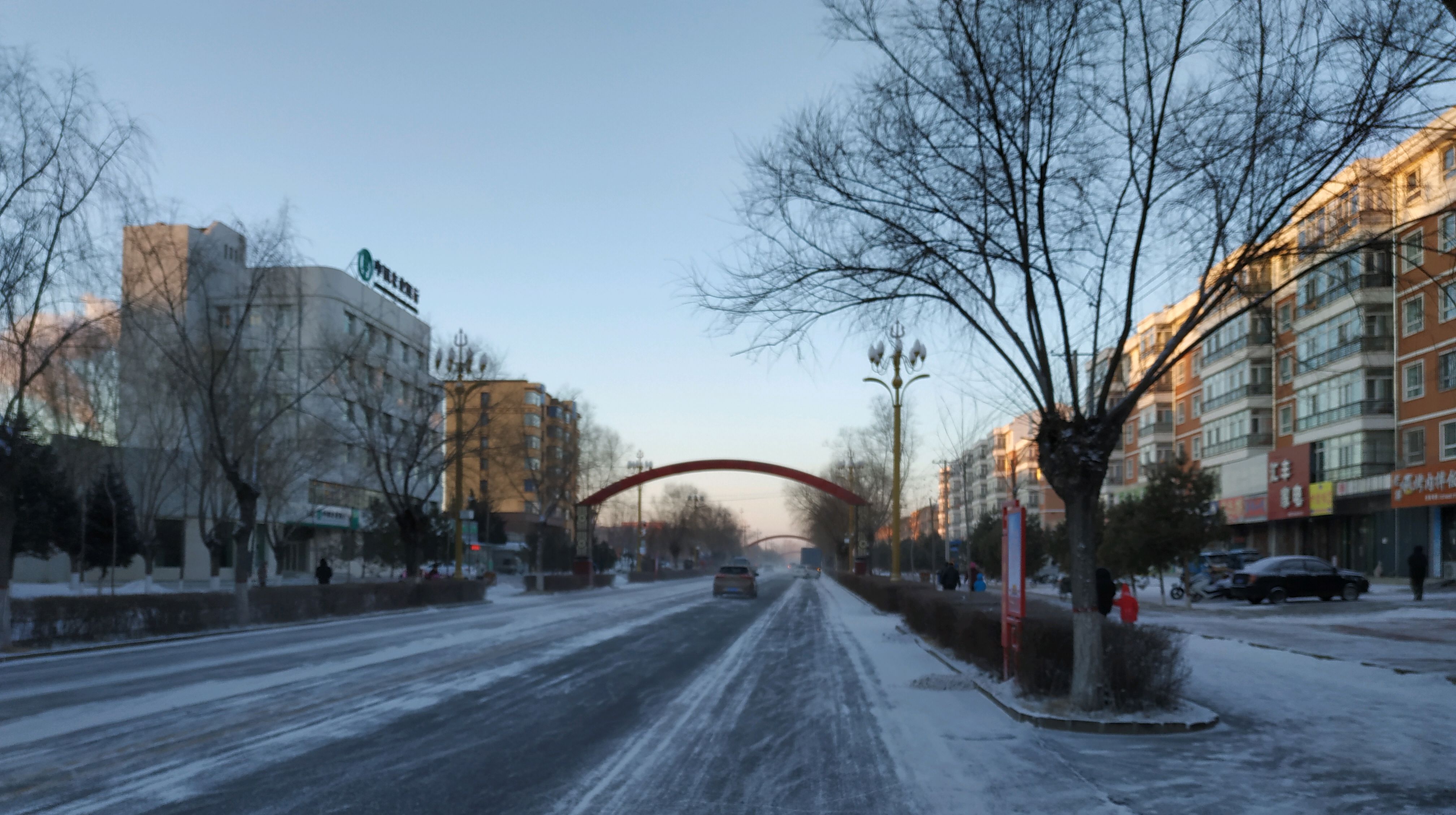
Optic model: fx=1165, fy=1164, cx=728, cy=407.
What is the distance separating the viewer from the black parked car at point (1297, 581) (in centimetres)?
3722

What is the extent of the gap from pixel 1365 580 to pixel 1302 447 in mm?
17115

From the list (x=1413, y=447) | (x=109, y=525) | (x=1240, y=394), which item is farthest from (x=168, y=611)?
(x=1240, y=394)

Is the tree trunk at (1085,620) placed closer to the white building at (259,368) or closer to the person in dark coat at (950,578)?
the white building at (259,368)

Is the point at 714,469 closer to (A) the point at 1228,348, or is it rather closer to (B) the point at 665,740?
(A) the point at 1228,348

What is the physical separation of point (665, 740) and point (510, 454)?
44900mm

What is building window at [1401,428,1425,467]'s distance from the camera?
44688mm

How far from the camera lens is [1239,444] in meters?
62.1

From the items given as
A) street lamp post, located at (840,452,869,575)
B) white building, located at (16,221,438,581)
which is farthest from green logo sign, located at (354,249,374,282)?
street lamp post, located at (840,452,869,575)

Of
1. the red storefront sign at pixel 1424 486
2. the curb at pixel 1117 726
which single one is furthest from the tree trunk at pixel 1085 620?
the red storefront sign at pixel 1424 486

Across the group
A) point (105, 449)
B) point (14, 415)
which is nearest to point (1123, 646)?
point (14, 415)

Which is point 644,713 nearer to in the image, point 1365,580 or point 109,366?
point 109,366

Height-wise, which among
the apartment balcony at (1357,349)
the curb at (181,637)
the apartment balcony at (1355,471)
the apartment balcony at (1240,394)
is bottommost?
the curb at (181,637)

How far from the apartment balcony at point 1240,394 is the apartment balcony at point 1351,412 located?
19.3 feet

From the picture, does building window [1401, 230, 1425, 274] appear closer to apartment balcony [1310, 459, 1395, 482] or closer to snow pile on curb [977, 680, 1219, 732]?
snow pile on curb [977, 680, 1219, 732]
